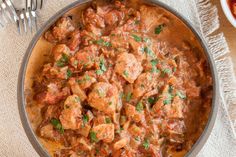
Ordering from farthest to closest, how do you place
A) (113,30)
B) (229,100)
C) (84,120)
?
1. (229,100)
2. (113,30)
3. (84,120)

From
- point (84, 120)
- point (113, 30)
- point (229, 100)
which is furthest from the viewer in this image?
point (229, 100)

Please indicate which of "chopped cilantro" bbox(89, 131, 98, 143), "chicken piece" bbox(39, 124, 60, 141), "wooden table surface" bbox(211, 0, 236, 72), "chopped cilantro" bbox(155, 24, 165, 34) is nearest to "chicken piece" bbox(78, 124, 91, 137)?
"chopped cilantro" bbox(89, 131, 98, 143)

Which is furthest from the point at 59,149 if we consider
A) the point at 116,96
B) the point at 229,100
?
the point at 229,100

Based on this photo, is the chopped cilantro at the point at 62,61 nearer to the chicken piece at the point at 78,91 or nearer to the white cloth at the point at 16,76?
the chicken piece at the point at 78,91

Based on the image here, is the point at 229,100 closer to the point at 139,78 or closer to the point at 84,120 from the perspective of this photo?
the point at 139,78

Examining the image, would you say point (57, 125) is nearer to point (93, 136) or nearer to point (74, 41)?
point (93, 136)

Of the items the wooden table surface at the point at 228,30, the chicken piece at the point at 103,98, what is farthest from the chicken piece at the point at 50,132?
the wooden table surface at the point at 228,30

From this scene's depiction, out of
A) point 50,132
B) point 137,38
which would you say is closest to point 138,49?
point 137,38
